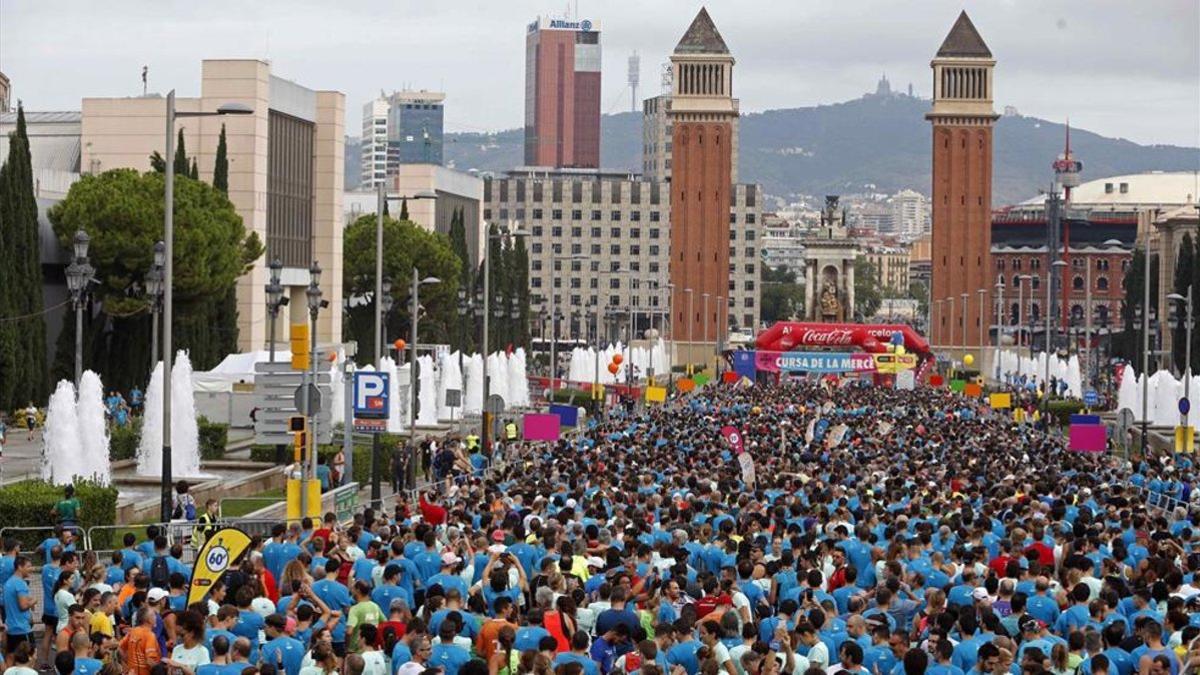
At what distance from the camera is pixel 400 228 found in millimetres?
107875

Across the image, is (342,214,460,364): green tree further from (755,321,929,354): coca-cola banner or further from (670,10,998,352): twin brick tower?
(670,10,998,352): twin brick tower

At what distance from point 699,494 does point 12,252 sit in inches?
1616

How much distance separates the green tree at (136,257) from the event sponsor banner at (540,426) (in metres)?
23.3

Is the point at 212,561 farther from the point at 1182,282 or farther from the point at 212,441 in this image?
the point at 1182,282

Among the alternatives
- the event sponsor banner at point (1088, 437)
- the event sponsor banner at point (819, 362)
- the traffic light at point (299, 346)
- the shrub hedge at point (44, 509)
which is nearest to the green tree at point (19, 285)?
the event sponsor banner at point (1088, 437)

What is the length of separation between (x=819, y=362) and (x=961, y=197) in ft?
210

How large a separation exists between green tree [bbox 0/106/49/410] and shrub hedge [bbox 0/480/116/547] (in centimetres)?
3406

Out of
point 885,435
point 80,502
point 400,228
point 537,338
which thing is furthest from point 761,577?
point 537,338

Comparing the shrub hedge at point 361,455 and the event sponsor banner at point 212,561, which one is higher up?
the event sponsor banner at point 212,561

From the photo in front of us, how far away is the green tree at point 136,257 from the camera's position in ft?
232

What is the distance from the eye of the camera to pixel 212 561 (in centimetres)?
1855

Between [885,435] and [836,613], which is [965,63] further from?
[836,613]

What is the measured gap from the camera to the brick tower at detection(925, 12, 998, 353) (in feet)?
517

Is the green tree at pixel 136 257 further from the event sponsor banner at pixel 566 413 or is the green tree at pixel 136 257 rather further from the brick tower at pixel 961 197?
the brick tower at pixel 961 197
